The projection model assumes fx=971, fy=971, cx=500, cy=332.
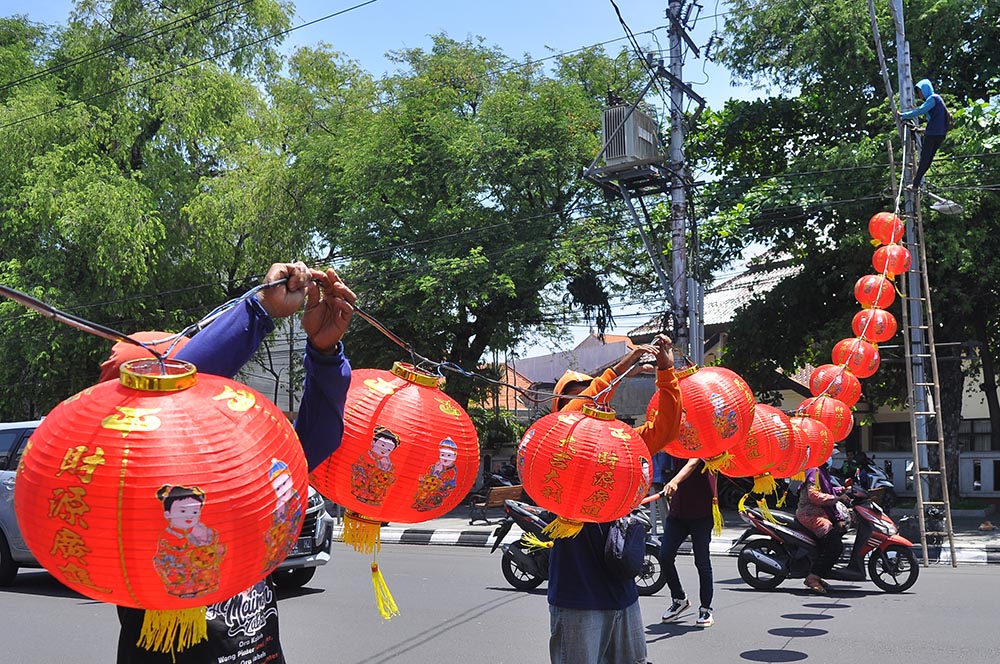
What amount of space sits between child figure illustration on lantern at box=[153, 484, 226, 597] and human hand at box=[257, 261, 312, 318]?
2.05 feet

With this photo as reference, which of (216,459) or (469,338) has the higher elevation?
(469,338)

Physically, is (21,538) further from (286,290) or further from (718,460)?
(286,290)

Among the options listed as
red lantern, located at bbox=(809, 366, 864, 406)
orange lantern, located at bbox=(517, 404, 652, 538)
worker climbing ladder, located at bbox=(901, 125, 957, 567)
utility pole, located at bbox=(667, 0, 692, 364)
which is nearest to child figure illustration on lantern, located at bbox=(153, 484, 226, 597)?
orange lantern, located at bbox=(517, 404, 652, 538)

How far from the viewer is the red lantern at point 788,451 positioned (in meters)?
6.23

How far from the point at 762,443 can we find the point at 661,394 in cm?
195

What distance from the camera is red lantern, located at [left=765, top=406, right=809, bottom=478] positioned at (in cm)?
623

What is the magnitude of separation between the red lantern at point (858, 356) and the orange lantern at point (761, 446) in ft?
12.0

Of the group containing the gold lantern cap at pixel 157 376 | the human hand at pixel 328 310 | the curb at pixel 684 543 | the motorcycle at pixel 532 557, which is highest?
the human hand at pixel 328 310

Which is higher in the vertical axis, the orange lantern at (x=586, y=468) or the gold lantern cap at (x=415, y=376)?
the gold lantern cap at (x=415, y=376)

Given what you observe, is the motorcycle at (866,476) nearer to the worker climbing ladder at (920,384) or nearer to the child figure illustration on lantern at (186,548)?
the worker climbing ladder at (920,384)

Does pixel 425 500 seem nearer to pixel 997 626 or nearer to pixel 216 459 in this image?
pixel 216 459

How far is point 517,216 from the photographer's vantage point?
19.8 m

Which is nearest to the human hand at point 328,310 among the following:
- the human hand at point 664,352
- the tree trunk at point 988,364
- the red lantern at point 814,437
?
the human hand at point 664,352

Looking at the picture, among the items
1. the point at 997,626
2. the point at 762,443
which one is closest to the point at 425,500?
the point at 762,443
